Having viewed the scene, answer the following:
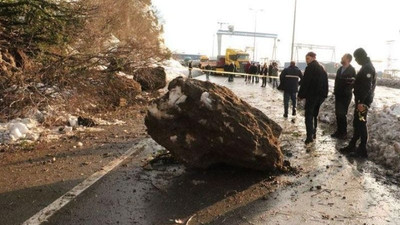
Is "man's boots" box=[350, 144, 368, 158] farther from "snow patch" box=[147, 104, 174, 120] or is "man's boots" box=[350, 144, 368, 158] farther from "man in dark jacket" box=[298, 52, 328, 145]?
"snow patch" box=[147, 104, 174, 120]

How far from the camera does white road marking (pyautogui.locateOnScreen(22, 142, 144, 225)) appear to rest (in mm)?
3824

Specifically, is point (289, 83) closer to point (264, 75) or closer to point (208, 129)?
point (208, 129)

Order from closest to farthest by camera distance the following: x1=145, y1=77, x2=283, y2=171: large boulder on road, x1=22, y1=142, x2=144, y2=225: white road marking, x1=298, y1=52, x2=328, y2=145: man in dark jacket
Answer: x1=22, y1=142, x2=144, y2=225: white road marking → x1=145, y1=77, x2=283, y2=171: large boulder on road → x1=298, y1=52, x2=328, y2=145: man in dark jacket

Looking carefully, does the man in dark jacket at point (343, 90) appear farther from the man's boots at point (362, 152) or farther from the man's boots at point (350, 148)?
the man's boots at point (362, 152)

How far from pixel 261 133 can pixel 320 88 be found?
3.05m

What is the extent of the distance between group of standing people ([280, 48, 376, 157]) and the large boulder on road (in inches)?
82.9

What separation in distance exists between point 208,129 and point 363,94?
324 cm

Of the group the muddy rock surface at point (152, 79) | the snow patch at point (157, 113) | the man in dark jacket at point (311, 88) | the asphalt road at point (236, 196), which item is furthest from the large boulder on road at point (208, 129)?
the muddy rock surface at point (152, 79)

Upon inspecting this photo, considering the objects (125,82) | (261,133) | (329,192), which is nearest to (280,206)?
(329,192)

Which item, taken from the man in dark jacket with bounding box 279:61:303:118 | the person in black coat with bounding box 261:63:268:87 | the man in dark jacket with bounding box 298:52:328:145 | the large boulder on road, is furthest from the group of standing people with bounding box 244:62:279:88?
the large boulder on road

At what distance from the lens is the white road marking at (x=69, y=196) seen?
3824mm

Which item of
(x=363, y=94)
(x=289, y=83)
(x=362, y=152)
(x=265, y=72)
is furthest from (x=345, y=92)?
(x=265, y=72)

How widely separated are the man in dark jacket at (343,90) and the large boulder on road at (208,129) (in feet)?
11.5

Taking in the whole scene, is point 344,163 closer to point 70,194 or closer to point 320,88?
point 320,88
